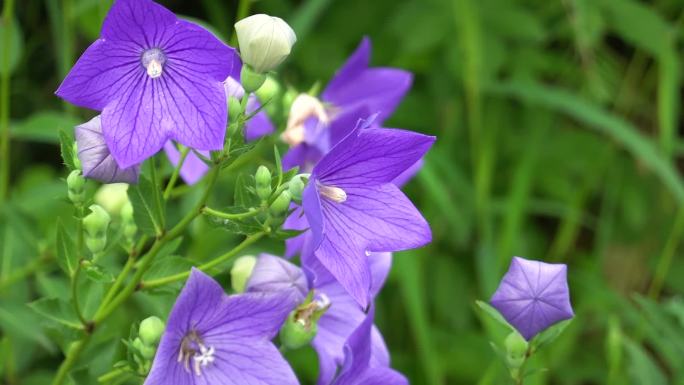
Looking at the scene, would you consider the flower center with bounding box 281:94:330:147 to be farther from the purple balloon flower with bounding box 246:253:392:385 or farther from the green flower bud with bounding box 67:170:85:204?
the green flower bud with bounding box 67:170:85:204

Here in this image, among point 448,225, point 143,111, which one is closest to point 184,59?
point 143,111

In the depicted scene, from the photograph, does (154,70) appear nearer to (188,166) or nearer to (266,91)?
(266,91)

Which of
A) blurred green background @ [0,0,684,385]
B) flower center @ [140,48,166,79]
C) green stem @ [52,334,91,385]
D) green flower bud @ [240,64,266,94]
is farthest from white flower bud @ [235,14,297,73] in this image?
blurred green background @ [0,0,684,385]

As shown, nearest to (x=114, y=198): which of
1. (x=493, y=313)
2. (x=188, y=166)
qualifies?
(x=188, y=166)

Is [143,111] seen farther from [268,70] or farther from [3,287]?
[3,287]

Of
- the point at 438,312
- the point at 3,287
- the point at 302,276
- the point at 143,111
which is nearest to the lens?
the point at 143,111

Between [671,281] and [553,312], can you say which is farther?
[671,281]

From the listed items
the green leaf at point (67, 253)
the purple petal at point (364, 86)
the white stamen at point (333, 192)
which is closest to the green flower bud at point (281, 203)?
the white stamen at point (333, 192)
